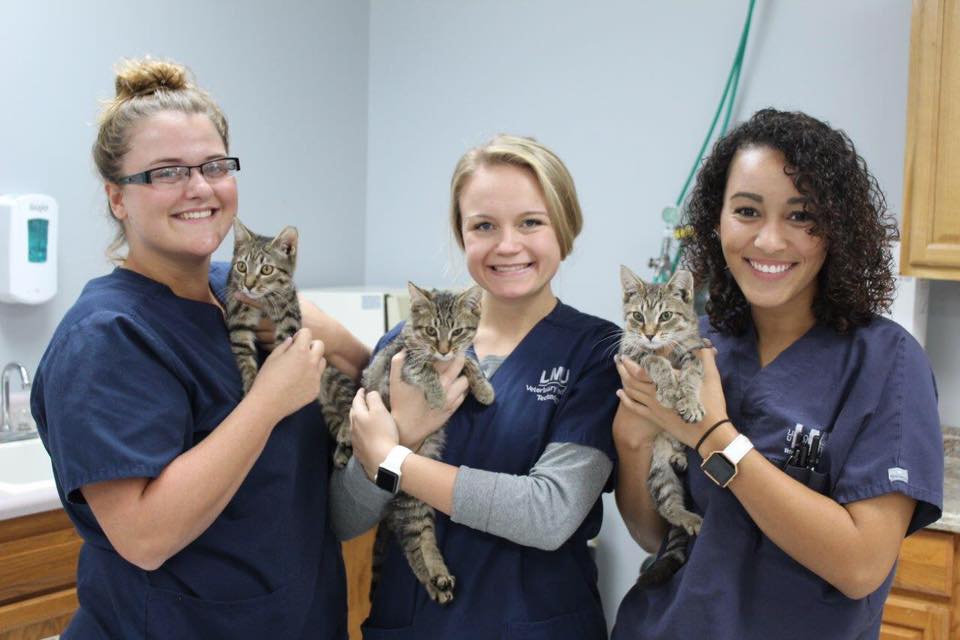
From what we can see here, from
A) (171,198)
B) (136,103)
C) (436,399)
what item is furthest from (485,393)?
(136,103)

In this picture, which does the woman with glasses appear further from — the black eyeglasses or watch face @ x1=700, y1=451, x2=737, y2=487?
watch face @ x1=700, y1=451, x2=737, y2=487

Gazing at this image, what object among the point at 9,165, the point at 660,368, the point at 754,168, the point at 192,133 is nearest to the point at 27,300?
the point at 9,165

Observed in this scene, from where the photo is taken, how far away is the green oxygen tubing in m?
3.35

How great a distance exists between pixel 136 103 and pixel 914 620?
2.45 metres

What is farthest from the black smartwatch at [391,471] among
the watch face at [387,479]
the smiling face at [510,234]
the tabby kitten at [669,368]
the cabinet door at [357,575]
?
the cabinet door at [357,575]

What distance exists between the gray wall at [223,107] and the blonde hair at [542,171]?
145 centimetres

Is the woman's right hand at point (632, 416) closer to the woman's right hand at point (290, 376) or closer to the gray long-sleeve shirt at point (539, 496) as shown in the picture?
the gray long-sleeve shirt at point (539, 496)

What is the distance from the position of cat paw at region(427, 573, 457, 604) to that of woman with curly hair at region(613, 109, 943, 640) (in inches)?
13.1

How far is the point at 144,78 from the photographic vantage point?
146 cm

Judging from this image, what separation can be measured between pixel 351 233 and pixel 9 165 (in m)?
1.83

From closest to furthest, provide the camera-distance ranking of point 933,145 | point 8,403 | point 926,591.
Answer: point 926,591 → point 933,145 → point 8,403

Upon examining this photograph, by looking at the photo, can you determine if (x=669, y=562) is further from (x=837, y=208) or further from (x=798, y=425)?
(x=837, y=208)

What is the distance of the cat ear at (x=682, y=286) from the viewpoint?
179cm

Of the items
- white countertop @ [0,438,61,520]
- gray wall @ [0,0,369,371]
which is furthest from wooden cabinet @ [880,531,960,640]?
gray wall @ [0,0,369,371]
